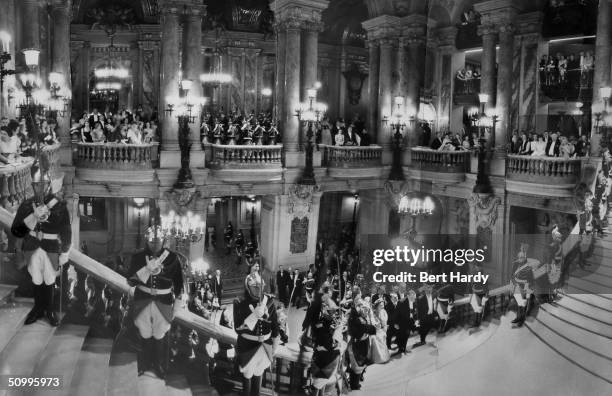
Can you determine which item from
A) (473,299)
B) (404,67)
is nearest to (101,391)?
(473,299)

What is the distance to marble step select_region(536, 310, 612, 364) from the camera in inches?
365

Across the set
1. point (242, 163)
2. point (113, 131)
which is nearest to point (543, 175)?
point (242, 163)

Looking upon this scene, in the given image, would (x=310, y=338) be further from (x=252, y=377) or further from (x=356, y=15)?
(x=356, y=15)

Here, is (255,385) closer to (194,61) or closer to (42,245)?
(42,245)

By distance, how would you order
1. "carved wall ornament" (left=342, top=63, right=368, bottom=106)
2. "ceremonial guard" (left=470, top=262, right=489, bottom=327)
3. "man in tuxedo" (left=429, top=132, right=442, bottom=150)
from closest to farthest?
"ceremonial guard" (left=470, top=262, right=489, bottom=327), "man in tuxedo" (left=429, top=132, right=442, bottom=150), "carved wall ornament" (left=342, top=63, right=368, bottom=106)

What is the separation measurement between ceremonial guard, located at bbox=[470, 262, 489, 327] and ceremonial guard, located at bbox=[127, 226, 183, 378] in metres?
7.07

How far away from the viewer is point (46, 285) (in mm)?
7184

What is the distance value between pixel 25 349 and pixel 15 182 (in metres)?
3.78

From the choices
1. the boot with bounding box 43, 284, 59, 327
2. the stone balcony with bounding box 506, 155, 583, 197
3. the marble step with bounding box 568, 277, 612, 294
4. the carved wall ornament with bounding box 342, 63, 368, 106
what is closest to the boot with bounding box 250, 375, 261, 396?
the boot with bounding box 43, 284, 59, 327

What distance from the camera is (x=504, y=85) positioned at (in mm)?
19500

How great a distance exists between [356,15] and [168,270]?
2202 centimetres

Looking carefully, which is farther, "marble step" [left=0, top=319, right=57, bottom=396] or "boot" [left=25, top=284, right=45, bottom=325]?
"boot" [left=25, top=284, right=45, bottom=325]

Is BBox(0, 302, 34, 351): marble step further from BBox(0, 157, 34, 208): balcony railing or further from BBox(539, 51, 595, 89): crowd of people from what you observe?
BBox(539, 51, 595, 89): crowd of people

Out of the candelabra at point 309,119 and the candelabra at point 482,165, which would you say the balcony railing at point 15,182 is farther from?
the candelabra at point 482,165
